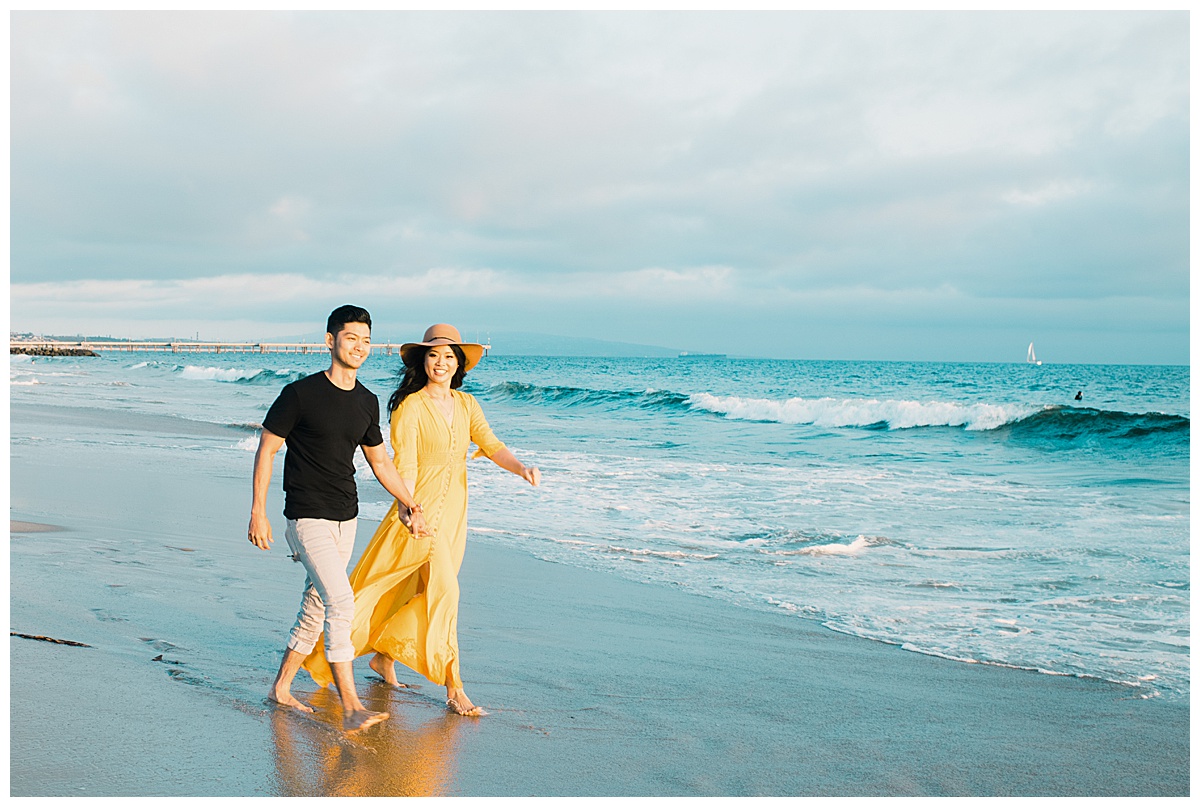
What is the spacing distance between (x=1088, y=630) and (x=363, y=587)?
14.8 feet

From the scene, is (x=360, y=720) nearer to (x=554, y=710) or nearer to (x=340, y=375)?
(x=554, y=710)

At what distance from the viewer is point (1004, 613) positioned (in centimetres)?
642

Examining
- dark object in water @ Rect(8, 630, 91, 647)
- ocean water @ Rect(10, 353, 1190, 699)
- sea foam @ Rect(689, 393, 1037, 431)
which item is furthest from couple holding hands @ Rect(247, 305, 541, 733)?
sea foam @ Rect(689, 393, 1037, 431)

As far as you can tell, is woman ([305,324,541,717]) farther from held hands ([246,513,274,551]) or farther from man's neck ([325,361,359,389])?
held hands ([246,513,274,551])

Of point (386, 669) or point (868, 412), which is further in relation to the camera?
point (868, 412)

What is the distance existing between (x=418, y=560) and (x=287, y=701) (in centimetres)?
81

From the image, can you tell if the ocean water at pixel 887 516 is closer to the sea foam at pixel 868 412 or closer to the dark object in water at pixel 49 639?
the sea foam at pixel 868 412

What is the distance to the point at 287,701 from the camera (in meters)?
4.07

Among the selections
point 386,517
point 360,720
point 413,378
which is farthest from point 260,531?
point 413,378

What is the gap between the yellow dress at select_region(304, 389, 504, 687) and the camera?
4328 mm

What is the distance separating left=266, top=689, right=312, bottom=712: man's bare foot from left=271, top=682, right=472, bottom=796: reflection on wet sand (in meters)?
0.04

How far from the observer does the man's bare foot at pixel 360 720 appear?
12.7 ft

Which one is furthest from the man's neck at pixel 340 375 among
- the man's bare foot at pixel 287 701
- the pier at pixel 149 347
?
the pier at pixel 149 347

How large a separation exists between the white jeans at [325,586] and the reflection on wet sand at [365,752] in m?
0.29
